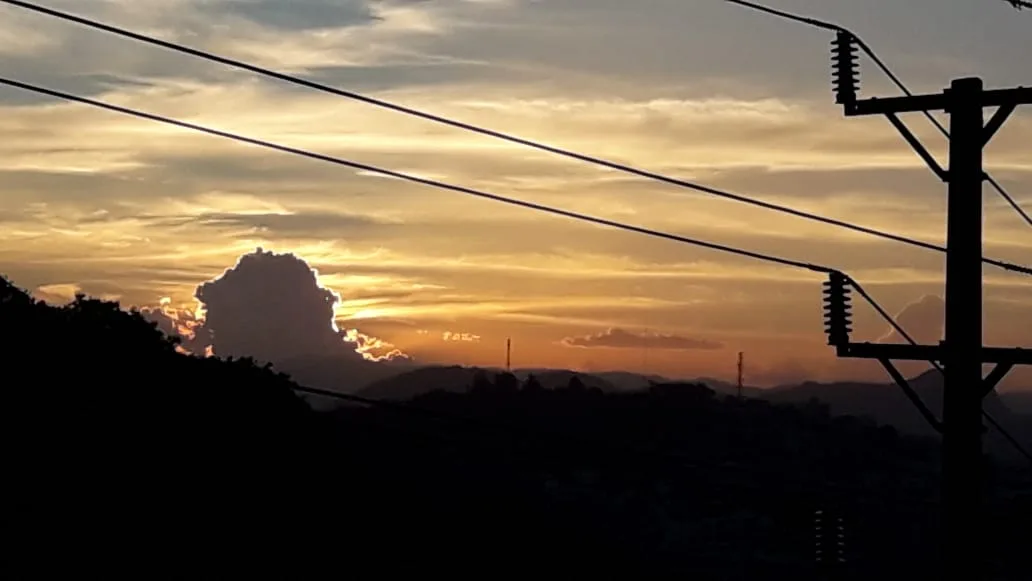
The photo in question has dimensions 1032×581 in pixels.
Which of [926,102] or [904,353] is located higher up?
[926,102]

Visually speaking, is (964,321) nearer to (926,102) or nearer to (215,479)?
(926,102)

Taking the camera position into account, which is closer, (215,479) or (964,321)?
(964,321)

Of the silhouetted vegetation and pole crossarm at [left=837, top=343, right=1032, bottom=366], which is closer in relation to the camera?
pole crossarm at [left=837, top=343, right=1032, bottom=366]

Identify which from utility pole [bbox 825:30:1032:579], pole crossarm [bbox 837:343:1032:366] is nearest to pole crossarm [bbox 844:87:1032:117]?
utility pole [bbox 825:30:1032:579]

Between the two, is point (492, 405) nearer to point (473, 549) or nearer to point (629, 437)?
point (629, 437)

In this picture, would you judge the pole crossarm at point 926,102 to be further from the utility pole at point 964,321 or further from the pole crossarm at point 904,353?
the pole crossarm at point 904,353

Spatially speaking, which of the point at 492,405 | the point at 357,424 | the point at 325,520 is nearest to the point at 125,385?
the point at 325,520

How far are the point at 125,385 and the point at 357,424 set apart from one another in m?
37.7

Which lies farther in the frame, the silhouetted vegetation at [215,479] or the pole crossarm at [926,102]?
the silhouetted vegetation at [215,479]

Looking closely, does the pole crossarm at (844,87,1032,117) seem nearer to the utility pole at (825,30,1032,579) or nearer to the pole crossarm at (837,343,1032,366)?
the utility pole at (825,30,1032,579)

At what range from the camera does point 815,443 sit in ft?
620

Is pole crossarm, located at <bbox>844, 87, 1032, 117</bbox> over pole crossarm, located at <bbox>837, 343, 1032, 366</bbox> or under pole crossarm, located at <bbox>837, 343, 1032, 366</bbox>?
over

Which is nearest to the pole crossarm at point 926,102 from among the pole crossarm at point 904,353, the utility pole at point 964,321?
the utility pole at point 964,321

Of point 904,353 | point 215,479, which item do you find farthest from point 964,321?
point 215,479
